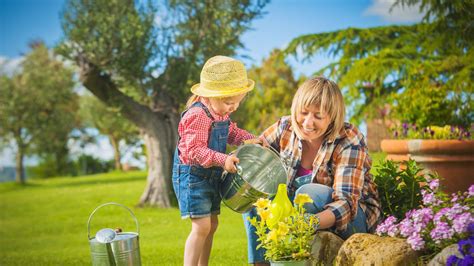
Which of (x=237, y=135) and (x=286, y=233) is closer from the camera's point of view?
(x=286, y=233)

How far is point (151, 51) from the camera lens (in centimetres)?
928

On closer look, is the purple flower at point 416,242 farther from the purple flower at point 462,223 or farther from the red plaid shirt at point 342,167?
the red plaid shirt at point 342,167

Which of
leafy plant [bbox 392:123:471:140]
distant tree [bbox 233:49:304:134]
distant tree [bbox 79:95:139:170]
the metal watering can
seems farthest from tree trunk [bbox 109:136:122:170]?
the metal watering can

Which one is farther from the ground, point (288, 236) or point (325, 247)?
point (288, 236)

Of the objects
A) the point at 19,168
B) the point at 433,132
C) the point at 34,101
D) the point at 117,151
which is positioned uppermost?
the point at 34,101

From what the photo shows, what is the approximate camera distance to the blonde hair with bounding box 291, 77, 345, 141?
299 centimetres

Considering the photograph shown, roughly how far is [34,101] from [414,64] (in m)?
12.9

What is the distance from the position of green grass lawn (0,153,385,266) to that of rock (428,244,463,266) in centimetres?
144

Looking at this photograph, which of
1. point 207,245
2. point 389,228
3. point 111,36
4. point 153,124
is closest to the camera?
point 389,228

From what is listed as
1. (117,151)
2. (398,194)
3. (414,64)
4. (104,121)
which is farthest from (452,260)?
(117,151)

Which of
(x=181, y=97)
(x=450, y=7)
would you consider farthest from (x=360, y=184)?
(x=181, y=97)

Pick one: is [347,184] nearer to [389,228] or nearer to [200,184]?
[389,228]

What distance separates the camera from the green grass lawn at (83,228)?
553 cm

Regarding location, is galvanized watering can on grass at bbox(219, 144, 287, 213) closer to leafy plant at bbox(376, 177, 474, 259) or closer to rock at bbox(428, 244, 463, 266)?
leafy plant at bbox(376, 177, 474, 259)
